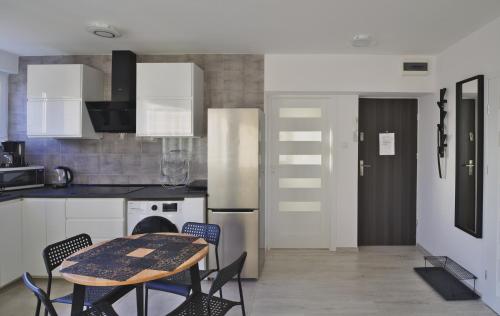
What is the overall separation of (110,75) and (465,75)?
13.2 feet

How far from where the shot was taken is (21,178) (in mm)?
3713

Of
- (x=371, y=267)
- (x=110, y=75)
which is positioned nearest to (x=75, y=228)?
(x=110, y=75)

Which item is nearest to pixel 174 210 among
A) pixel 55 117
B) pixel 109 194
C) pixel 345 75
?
pixel 109 194

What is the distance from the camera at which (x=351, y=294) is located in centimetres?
315

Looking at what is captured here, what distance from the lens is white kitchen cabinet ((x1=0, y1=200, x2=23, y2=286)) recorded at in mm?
3127

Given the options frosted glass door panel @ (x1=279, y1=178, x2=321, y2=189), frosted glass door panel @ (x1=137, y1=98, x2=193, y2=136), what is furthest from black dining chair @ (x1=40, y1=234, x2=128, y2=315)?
frosted glass door panel @ (x1=279, y1=178, x2=321, y2=189)

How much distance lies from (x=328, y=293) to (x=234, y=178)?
1433 millimetres

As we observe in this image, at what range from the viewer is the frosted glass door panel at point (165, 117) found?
12.0 feet

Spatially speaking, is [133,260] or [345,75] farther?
[345,75]

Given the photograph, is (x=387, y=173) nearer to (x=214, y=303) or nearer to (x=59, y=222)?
(x=214, y=303)

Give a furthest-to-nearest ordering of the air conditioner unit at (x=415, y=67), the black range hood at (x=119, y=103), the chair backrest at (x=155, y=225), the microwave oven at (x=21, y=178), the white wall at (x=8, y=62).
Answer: the air conditioner unit at (x=415, y=67) < the white wall at (x=8, y=62) < the black range hood at (x=119, y=103) < the microwave oven at (x=21, y=178) < the chair backrest at (x=155, y=225)

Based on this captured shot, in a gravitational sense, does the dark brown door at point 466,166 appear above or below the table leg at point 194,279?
above

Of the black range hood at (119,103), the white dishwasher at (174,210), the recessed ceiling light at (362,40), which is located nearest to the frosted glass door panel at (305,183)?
the white dishwasher at (174,210)

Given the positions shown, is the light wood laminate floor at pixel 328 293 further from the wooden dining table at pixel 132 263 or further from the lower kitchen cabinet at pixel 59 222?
the wooden dining table at pixel 132 263
